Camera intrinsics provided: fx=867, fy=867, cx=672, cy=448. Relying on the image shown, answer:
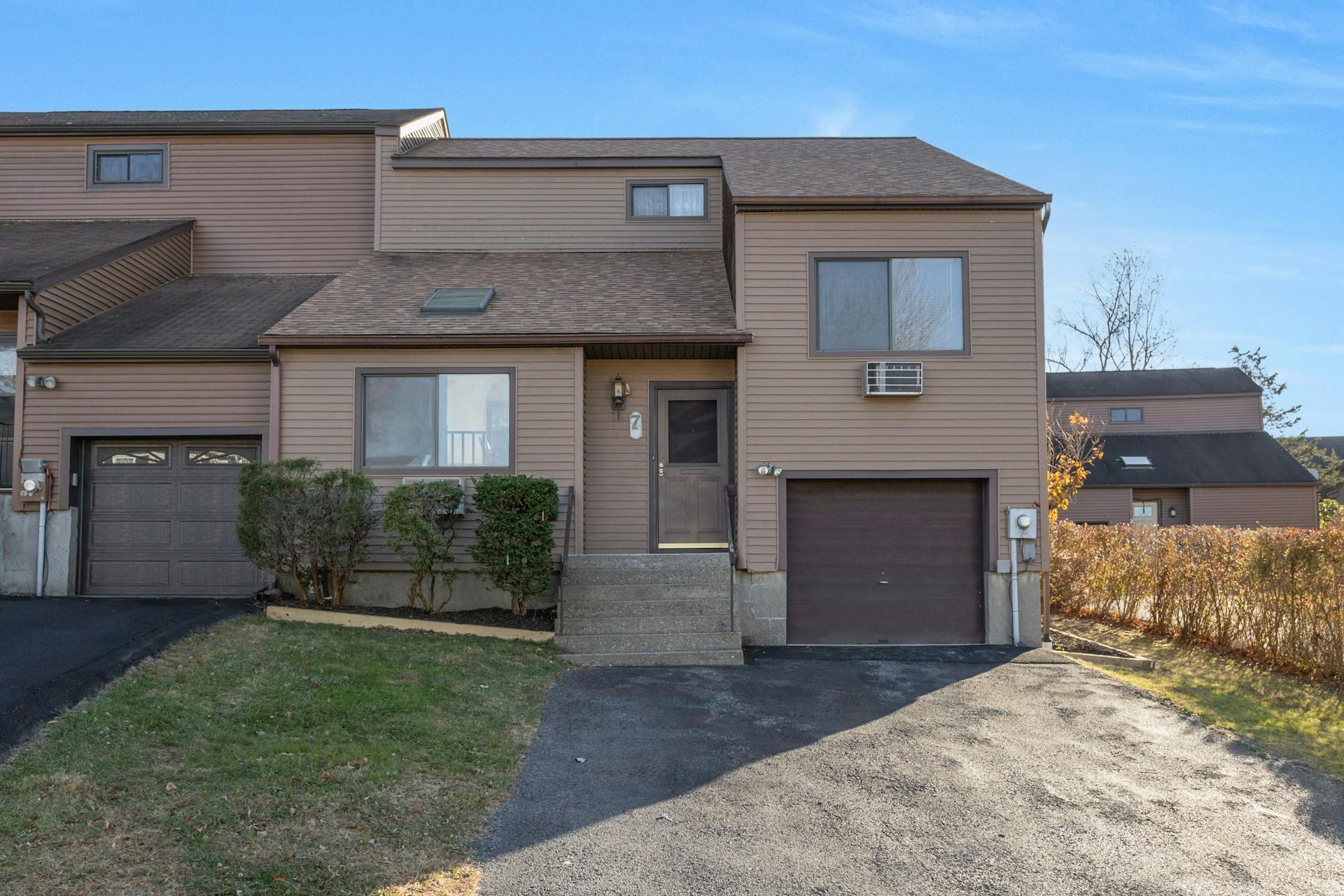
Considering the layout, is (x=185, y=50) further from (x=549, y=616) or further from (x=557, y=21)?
(x=549, y=616)

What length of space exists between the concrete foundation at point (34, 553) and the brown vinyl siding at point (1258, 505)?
84.9 ft

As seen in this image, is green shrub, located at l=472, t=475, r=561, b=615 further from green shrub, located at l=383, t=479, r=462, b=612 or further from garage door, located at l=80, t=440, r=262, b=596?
garage door, located at l=80, t=440, r=262, b=596

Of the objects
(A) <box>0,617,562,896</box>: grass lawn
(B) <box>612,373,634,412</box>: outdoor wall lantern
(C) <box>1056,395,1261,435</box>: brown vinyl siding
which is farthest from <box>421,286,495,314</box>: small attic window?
(C) <box>1056,395,1261,435</box>: brown vinyl siding

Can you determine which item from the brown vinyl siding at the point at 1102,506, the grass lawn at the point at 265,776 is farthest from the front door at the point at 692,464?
the brown vinyl siding at the point at 1102,506

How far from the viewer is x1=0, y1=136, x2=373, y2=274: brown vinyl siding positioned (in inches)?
507

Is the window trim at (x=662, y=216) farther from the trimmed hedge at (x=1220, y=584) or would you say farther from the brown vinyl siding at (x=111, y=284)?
the trimmed hedge at (x=1220, y=584)

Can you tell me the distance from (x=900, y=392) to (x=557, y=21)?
962 centimetres

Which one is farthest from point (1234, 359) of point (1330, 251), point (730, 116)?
point (730, 116)

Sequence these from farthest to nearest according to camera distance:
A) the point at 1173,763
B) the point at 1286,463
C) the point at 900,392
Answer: the point at 1286,463, the point at 900,392, the point at 1173,763

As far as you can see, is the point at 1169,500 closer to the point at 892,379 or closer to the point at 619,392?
the point at 892,379

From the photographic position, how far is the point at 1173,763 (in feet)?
18.8

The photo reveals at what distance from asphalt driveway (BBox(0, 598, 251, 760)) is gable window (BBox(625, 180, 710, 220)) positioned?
730cm

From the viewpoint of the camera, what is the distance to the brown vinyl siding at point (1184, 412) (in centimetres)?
2673

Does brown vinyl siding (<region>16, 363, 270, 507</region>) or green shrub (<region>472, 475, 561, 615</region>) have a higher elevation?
brown vinyl siding (<region>16, 363, 270, 507</region>)
